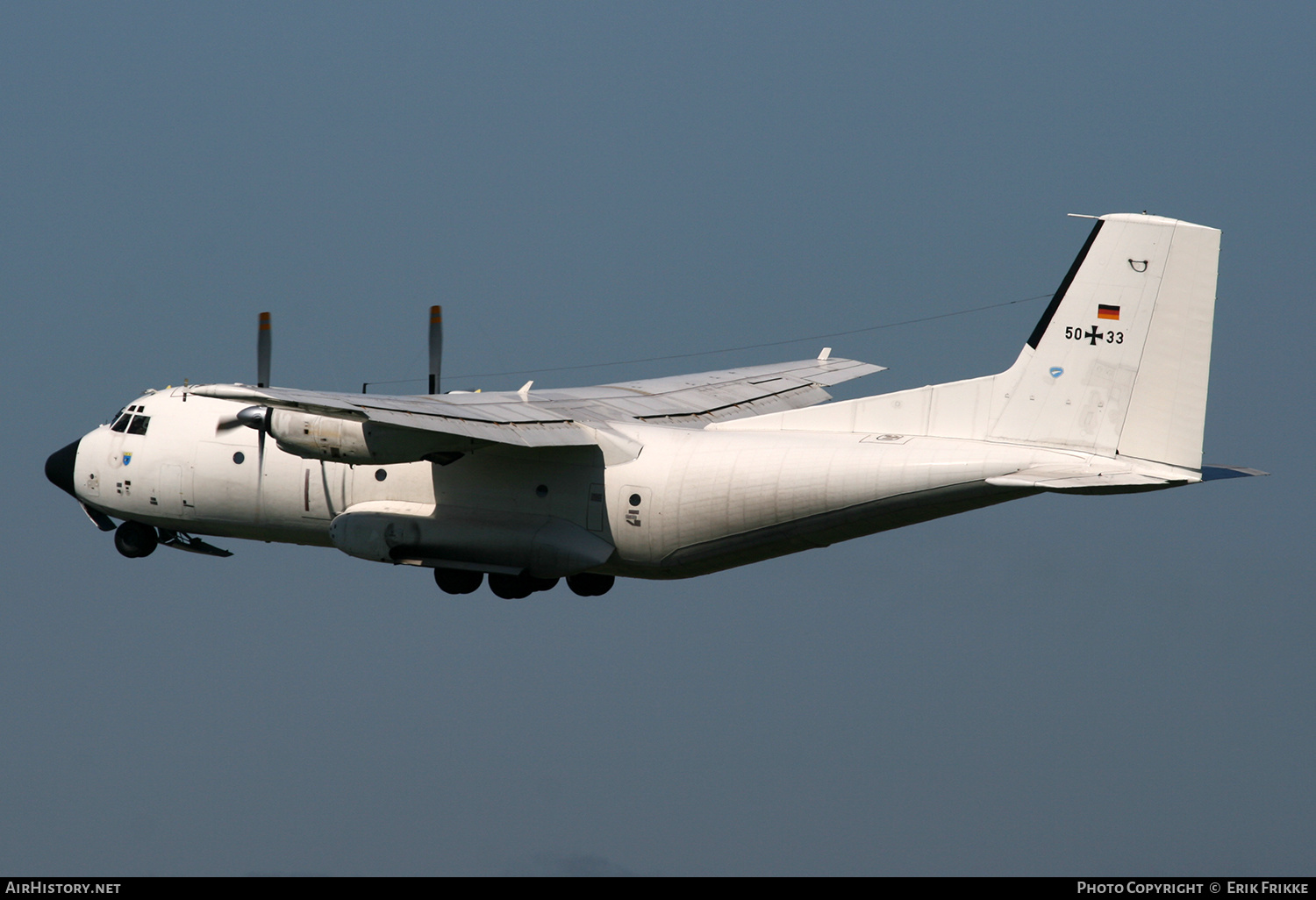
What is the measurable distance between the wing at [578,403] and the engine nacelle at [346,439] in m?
0.25

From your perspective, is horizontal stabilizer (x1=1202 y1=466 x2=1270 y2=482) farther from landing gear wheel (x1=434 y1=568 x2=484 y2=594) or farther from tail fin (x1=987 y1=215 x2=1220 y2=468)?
landing gear wheel (x1=434 y1=568 x2=484 y2=594)

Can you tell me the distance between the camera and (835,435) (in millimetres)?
23875

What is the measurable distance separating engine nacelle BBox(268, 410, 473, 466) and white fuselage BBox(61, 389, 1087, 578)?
175cm

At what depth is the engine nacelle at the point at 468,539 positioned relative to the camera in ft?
80.2

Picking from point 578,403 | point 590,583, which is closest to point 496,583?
point 590,583

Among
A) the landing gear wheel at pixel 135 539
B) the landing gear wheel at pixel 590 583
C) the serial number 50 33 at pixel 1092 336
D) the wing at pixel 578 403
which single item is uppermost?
the serial number 50 33 at pixel 1092 336

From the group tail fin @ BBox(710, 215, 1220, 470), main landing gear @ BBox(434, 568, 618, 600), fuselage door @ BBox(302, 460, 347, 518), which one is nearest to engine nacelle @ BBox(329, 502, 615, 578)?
fuselage door @ BBox(302, 460, 347, 518)

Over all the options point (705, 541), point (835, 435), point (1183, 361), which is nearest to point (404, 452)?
point (705, 541)

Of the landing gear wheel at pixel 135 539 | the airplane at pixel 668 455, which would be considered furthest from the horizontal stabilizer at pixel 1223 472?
the landing gear wheel at pixel 135 539

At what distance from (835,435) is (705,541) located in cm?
225

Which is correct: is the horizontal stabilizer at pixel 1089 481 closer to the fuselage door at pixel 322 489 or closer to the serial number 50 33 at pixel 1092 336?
the serial number 50 33 at pixel 1092 336

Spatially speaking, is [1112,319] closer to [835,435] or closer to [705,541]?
[835,435]

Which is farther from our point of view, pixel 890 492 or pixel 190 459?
pixel 190 459

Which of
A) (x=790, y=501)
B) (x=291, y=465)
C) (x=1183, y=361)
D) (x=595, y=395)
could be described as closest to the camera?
(x=1183, y=361)
